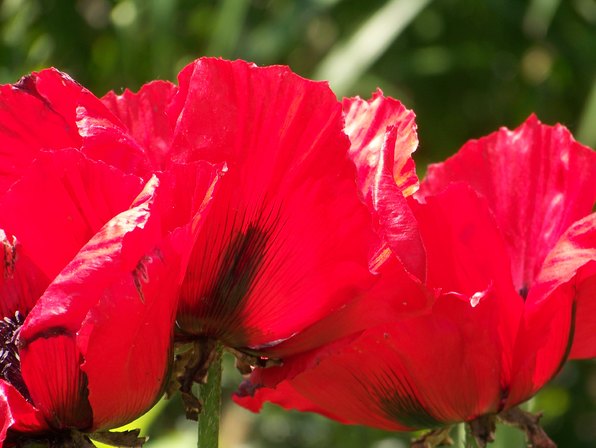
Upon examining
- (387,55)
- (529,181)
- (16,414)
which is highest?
(387,55)

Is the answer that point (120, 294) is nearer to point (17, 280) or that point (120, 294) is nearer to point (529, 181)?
point (17, 280)

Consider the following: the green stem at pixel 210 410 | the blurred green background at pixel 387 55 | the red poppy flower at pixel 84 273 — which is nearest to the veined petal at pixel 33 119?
the red poppy flower at pixel 84 273

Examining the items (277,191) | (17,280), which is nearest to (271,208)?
(277,191)

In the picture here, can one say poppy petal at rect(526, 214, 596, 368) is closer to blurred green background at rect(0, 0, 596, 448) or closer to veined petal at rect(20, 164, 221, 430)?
veined petal at rect(20, 164, 221, 430)

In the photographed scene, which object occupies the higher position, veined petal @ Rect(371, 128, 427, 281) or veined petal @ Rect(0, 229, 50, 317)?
veined petal @ Rect(371, 128, 427, 281)

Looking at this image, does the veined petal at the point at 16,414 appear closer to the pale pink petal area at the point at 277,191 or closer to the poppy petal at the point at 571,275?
the pale pink petal area at the point at 277,191

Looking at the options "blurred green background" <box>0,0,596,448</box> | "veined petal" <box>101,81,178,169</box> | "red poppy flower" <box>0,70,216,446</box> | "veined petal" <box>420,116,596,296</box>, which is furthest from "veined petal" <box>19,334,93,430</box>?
"blurred green background" <box>0,0,596,448</box>

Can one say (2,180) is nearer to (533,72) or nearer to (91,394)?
(91,394)

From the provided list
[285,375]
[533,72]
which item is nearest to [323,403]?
[285,375]
